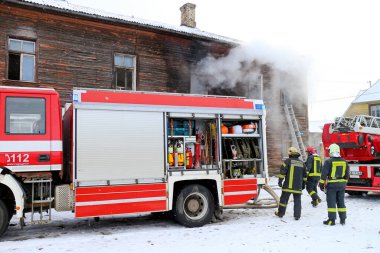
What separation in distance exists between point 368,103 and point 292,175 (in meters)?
25.7

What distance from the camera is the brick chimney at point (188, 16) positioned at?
62.5 ft

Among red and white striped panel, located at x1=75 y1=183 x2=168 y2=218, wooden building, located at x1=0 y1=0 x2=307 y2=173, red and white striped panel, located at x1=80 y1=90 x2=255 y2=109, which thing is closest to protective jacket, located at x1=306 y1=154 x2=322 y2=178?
red and white striped panel, located at x1=80 y1=90 x2=255 y2=109

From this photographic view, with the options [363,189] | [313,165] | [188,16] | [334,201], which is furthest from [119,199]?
[188,16]

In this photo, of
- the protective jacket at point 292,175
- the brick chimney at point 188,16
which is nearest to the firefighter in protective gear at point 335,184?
the protective jacket at point 292,175

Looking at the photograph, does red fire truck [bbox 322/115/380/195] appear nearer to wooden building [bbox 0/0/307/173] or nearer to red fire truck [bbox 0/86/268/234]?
red fire truck [bbox 0/86/268/234]

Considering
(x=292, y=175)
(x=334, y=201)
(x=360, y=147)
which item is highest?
(x=360, y=147)

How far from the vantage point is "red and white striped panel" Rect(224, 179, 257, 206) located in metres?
7.74

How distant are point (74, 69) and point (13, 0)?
2.91 metres

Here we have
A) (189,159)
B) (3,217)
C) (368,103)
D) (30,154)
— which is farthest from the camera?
(368,103)

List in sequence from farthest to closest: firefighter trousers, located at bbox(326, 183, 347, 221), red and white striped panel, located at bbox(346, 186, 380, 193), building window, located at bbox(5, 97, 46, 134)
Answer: red and white striped panel, located at bbox(346, 186, 380, 193) → firefighter trousers, located at bbox(326, 183, 347, 221) → building window, located at bbox(5, 97, 46, 134)

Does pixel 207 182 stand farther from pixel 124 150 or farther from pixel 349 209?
pixel 349 209

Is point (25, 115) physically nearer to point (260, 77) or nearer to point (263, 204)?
point (263, 204)

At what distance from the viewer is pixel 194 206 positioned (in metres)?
7.55

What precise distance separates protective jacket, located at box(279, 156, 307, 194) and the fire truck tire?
1.78 meters
